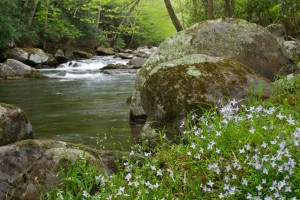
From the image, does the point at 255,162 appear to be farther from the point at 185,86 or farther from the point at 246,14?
the point at 246,14

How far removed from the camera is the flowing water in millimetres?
6957

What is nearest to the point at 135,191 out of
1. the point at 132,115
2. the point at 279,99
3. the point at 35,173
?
the point at 35,173

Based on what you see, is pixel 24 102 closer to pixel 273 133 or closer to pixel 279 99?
pixel 279 99

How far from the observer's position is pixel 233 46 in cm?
731

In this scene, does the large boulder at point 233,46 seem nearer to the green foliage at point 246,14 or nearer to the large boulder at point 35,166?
the large boulder at point 35,166

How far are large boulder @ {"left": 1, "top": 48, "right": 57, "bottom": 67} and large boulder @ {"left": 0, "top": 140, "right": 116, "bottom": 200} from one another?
18531 millimetres

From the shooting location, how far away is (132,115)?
8.03 m

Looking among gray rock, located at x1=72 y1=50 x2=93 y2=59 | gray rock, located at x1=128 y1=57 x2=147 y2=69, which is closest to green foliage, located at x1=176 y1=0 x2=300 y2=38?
gray rock, located at x1=128 y1=57 x2=147 y2=69

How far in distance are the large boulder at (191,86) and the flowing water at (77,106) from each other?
95 cm

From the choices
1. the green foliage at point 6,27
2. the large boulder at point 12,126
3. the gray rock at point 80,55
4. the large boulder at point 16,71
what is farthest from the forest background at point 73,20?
the large boulder at point 12,126

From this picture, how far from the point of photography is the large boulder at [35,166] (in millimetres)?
3023

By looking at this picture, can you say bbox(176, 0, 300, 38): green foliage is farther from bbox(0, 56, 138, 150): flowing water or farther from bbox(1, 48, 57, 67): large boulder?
bbox(1, 48, 57, 67): large boulder

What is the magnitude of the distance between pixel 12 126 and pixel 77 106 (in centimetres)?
445

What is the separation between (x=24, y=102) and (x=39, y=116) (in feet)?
7.46
